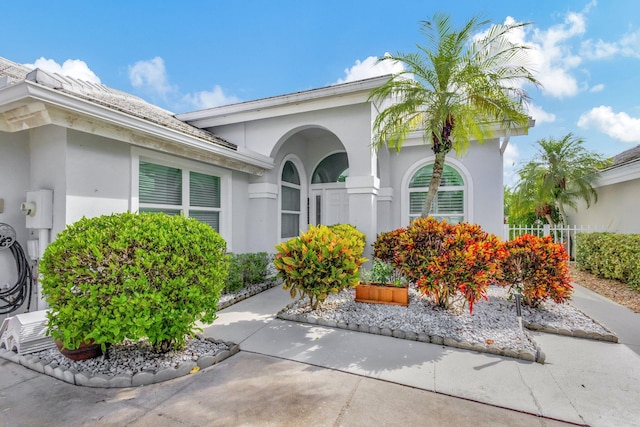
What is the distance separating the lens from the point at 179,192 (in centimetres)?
636

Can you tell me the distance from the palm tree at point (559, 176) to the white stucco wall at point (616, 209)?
0.44m

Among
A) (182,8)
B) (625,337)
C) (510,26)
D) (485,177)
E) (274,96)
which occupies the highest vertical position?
(182,8)

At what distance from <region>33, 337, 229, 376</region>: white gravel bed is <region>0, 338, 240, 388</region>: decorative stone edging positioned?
0.23 feet

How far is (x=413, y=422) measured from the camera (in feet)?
8.25

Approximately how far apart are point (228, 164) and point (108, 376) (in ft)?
16.6

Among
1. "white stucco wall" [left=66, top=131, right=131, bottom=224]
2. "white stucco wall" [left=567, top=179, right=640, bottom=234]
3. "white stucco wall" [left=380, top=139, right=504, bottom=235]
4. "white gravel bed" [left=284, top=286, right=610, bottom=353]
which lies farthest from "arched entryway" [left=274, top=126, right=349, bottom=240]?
"white stucco wall" [left=567, top=179, right=640, bottom=234]

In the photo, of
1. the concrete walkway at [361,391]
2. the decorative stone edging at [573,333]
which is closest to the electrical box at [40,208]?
the concrete walkway at [361,391]

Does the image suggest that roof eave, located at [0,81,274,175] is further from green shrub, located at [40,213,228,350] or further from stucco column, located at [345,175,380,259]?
stucco column, located at [345,175,380,259]

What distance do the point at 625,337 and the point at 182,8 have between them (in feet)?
40.7

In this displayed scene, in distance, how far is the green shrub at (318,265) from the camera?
475 centimetres

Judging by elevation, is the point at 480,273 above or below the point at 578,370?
above

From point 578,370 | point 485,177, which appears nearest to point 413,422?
point 578,370

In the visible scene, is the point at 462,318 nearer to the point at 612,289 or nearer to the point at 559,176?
the point at 612,289

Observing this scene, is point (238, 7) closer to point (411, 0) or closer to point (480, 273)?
point (411, 0)
